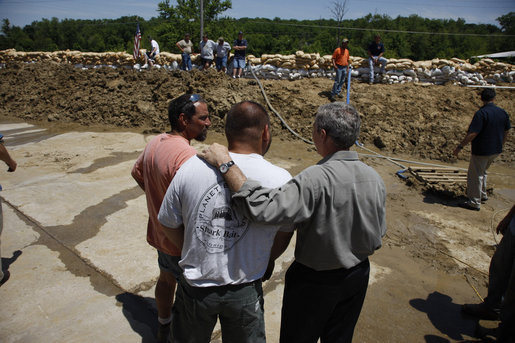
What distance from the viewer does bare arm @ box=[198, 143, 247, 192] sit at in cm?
150

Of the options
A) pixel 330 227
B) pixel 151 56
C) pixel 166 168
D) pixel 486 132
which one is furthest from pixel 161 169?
pixel 151 56

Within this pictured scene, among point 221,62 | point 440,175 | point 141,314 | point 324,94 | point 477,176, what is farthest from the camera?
point 221,62

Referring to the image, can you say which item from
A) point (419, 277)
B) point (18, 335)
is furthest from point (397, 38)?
point (18, 335)

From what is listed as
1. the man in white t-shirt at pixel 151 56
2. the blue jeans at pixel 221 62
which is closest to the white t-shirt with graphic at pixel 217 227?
the blue jeans at pixel 221 62

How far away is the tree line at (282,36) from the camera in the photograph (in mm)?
34844

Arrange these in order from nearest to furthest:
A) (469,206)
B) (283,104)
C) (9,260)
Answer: (9,260) → (469,206) → (283,104)

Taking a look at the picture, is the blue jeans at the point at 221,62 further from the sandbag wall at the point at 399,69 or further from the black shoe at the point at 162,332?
the black shoe at the point at 162,332

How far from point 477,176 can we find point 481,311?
3334 mm

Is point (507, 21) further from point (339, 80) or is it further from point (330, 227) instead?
point (330, 227)

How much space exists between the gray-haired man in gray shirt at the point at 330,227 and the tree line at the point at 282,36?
86.4 feet

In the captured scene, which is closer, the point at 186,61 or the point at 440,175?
the point at 440,175

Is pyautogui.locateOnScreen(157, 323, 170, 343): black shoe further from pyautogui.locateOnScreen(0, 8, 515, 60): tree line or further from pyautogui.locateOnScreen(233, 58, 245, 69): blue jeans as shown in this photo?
pyautogui.locateOnScreen(0, 8, 515, 60): tree line

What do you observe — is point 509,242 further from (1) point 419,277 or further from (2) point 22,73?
(2) point 22,73

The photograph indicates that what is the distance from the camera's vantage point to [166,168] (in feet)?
6.91
